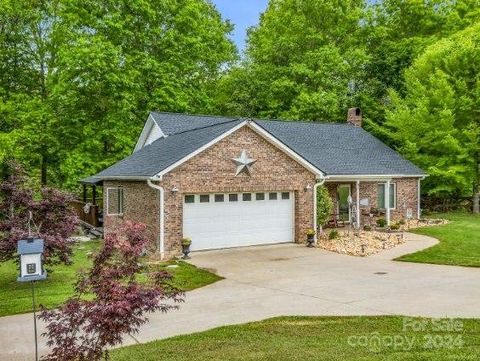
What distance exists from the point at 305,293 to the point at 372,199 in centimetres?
1503

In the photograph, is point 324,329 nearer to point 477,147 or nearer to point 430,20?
point 477,147

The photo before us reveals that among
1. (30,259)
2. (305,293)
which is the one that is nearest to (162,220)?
(305,293)

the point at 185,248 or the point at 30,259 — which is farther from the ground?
the point at 30,259

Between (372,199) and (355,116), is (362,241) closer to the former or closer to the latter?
(372,199)

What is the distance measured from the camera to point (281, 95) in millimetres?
38000

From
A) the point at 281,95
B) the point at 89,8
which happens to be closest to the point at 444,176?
the point at 281,95

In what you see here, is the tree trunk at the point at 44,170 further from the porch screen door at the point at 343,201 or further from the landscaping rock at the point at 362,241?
the landscaping rock at the point at 362,241

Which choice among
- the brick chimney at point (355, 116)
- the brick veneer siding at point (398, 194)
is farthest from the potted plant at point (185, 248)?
the brick chimney at point (355, 116)

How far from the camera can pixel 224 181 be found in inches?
688

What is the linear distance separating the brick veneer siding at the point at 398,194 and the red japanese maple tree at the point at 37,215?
1440 centimetres

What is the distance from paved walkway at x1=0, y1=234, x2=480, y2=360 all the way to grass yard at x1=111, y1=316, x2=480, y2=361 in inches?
26.9

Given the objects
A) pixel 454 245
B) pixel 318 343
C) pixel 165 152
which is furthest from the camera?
pixel 165 152

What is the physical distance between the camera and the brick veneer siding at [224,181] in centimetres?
1659

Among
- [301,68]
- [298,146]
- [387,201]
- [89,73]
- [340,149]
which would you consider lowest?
[387,201]
